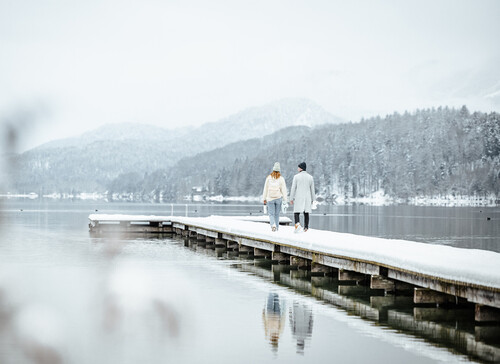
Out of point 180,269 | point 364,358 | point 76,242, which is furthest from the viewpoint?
point 76,242

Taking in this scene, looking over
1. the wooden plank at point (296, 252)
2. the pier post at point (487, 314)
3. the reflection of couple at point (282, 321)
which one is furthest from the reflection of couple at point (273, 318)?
the wooden plank at point (296, 252)

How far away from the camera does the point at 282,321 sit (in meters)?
12.1

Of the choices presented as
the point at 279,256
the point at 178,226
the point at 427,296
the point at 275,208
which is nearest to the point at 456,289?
the point at 427,296

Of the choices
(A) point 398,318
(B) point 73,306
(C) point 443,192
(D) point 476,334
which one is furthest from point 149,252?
(C) point 443,192

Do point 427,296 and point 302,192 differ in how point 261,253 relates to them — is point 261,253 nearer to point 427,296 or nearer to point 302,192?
point 302,192

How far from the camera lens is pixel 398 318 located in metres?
12.4

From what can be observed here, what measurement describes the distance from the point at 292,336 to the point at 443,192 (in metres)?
191

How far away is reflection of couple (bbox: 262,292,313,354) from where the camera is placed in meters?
10.5

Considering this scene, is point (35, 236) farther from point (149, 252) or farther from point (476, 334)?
point (476, 334)

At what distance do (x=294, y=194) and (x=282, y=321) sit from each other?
28.0 ft

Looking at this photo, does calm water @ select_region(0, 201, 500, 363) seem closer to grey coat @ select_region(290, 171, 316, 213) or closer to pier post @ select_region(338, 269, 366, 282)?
pier post @ select_region(338, 269, 366, 282)

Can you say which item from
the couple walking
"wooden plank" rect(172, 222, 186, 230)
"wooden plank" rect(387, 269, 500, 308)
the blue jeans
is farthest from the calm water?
"wooden plank" rect(172, 222, 186, 230)

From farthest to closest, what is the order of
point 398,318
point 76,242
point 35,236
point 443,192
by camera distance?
1. point 443,192
2. point 35,236
3. point 76,242
4. point 398,318

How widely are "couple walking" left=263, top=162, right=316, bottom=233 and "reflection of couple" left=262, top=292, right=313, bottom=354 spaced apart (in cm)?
539
